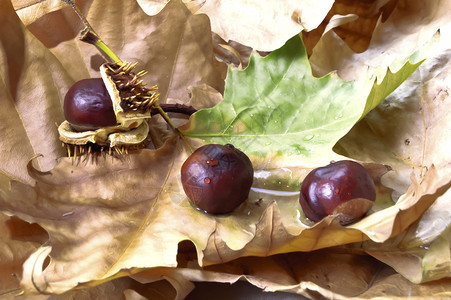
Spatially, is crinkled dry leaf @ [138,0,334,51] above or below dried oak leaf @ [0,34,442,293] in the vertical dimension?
above


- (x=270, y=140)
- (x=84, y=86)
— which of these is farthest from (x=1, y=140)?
(x=270, y=140)

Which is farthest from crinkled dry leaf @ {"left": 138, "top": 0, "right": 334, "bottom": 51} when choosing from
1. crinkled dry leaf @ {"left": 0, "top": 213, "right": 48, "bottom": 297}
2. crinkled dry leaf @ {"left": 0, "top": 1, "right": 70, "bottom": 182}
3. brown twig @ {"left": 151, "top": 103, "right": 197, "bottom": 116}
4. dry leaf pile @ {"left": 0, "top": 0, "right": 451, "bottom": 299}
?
crinkled dry leaf @ {"left": 0, "top": 213, "right": 48, "bottom": 297}

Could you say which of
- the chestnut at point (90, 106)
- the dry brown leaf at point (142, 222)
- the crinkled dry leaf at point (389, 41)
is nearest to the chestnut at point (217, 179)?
the dry brown leaf at point (142, 222)

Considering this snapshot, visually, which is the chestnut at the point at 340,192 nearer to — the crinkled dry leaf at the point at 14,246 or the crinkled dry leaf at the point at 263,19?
the crinkled dry leaf at the point at 263,19

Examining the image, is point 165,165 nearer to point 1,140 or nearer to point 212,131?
point 212,131

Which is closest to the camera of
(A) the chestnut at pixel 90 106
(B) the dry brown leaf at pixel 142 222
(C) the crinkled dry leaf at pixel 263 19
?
(B) the dry brown leaf at pixel 142 222

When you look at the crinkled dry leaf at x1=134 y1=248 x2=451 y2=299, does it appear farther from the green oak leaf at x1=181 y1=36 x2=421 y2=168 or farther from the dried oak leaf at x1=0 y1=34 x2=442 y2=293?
the green oak leaf at x1=181 y1=36 x2=421 y2=168
